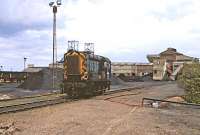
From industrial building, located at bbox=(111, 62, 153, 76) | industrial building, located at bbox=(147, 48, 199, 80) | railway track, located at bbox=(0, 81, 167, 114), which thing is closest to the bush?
railway track, located at bbox=(0, 81, 167, 114)

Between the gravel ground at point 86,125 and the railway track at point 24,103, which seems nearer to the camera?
the gravel ground at point 86,125

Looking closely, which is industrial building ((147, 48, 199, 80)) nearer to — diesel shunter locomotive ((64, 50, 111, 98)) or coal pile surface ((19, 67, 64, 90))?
coal pile surface ((19, 67, 64, 90))

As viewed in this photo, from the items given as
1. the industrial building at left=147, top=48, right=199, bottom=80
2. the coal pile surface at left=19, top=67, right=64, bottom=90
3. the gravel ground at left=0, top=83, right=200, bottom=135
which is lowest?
the gravel ground at left=0, top=83, right=200, bottom=135

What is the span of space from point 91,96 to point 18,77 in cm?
3546

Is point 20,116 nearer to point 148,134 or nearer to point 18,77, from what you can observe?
point 148,134

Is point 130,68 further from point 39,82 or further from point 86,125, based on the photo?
point 86,125

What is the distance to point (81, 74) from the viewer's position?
28172 millimetres

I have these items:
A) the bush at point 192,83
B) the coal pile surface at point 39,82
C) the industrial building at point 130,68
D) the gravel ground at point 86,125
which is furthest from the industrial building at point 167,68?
the gravel ground at point 86,125

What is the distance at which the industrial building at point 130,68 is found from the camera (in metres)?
116

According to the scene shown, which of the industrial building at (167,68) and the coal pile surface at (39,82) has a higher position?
the industrial building at (167,68)

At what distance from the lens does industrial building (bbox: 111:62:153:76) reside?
11594cm

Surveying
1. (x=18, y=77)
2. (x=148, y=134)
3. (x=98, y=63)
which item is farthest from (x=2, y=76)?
(x=148, y=134)

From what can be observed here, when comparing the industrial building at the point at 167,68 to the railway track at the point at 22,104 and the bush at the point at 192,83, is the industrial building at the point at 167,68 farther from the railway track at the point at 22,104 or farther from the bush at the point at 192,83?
the railway track at the point at 22,104

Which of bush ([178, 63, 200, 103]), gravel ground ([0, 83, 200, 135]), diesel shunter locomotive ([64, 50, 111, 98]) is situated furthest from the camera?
bush ([178, 63, 200, 103])
